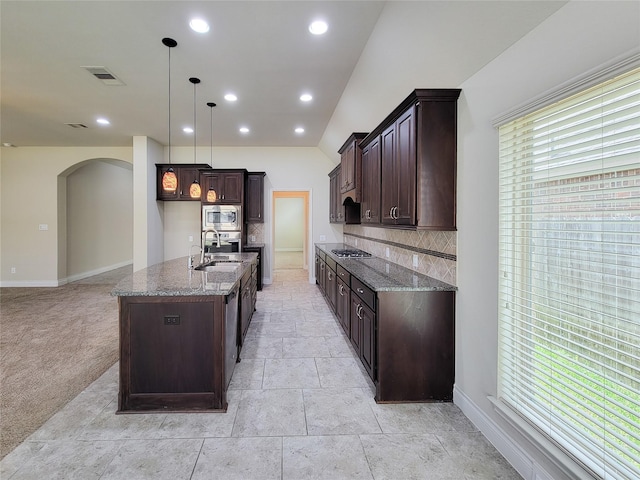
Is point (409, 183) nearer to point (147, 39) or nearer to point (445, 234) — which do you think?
point (445, 234)

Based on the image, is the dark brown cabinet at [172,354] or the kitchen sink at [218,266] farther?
the kitchen sink at [218,266]

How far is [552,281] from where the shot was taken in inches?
65.8

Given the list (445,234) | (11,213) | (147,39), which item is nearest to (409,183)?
(445,234)

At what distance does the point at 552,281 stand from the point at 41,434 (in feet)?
10.9

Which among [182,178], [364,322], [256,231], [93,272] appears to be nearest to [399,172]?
[364,322]

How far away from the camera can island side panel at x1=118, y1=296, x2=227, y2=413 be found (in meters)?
2.36

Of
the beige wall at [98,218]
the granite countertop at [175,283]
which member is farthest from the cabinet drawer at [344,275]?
the beige wall at [98,218]

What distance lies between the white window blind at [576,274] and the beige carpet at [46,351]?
3217 millimetres

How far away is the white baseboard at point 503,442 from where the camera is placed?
171cm

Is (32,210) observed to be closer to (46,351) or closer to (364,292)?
(46,351)

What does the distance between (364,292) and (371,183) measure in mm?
1412

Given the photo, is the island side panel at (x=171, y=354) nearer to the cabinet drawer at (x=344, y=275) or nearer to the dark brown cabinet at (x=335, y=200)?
the cabinet drawer at (x=344, y=275)

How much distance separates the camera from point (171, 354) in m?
2.39

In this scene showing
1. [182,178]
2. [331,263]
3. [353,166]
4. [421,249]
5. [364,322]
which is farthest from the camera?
[182,178]
